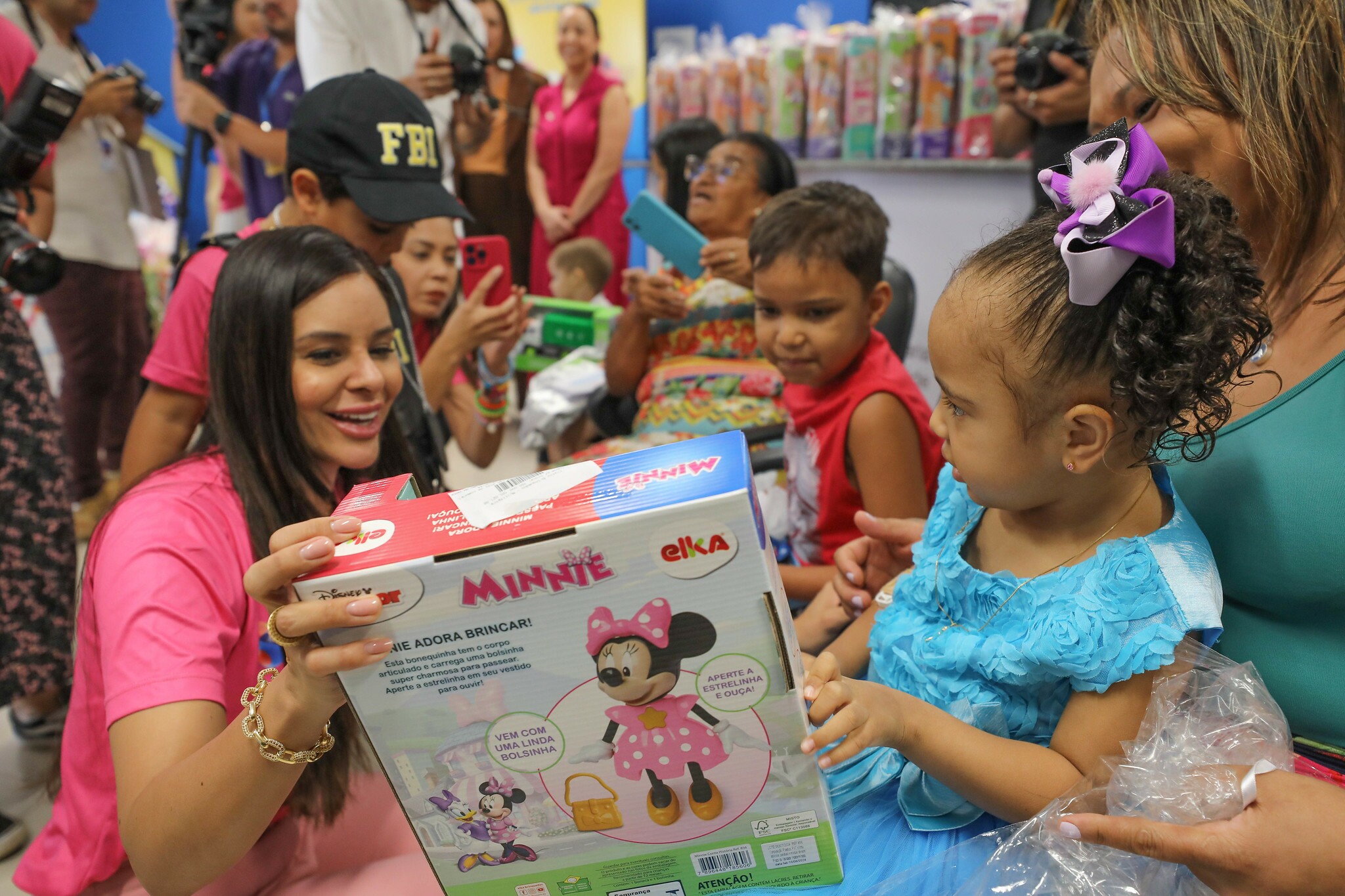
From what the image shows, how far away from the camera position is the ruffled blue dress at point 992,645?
84 cm

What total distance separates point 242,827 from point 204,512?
409mm

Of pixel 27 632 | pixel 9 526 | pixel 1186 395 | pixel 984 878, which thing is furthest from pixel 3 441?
pixel 1186 395

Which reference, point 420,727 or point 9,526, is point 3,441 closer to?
point 9,526

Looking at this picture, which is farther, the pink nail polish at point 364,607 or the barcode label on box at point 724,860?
the barcode label on box at point 724,860

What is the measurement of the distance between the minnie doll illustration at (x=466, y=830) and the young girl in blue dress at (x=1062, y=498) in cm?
30

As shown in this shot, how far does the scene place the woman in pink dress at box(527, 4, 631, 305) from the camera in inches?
167

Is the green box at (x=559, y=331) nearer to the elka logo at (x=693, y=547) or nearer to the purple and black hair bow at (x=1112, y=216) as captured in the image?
the purple and black hair bow at (x=1112, y=216)

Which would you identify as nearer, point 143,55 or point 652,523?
point 652,523

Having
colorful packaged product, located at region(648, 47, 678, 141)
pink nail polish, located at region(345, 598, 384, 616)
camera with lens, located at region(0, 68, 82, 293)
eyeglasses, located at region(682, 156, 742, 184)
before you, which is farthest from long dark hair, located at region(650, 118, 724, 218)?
pink nail polish, located at region(345, 598, 384, 616)

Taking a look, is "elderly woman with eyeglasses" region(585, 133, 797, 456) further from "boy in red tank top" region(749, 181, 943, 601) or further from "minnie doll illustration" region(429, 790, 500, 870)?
"minnie doll illustration" region(429, 790, 500, 870)

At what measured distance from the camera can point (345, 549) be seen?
72 centimetres

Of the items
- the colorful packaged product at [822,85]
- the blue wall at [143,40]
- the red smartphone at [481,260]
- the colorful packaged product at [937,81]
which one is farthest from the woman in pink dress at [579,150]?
the blue wall at [143,40]

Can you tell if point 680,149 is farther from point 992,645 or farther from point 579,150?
point 992,645

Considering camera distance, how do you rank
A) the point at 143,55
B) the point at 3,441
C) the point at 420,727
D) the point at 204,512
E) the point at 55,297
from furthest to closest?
1. the point at 143,55
2. the point at 55,297
3. the point at 3,441
4. the point at 204,512
5. the point at 420,727
